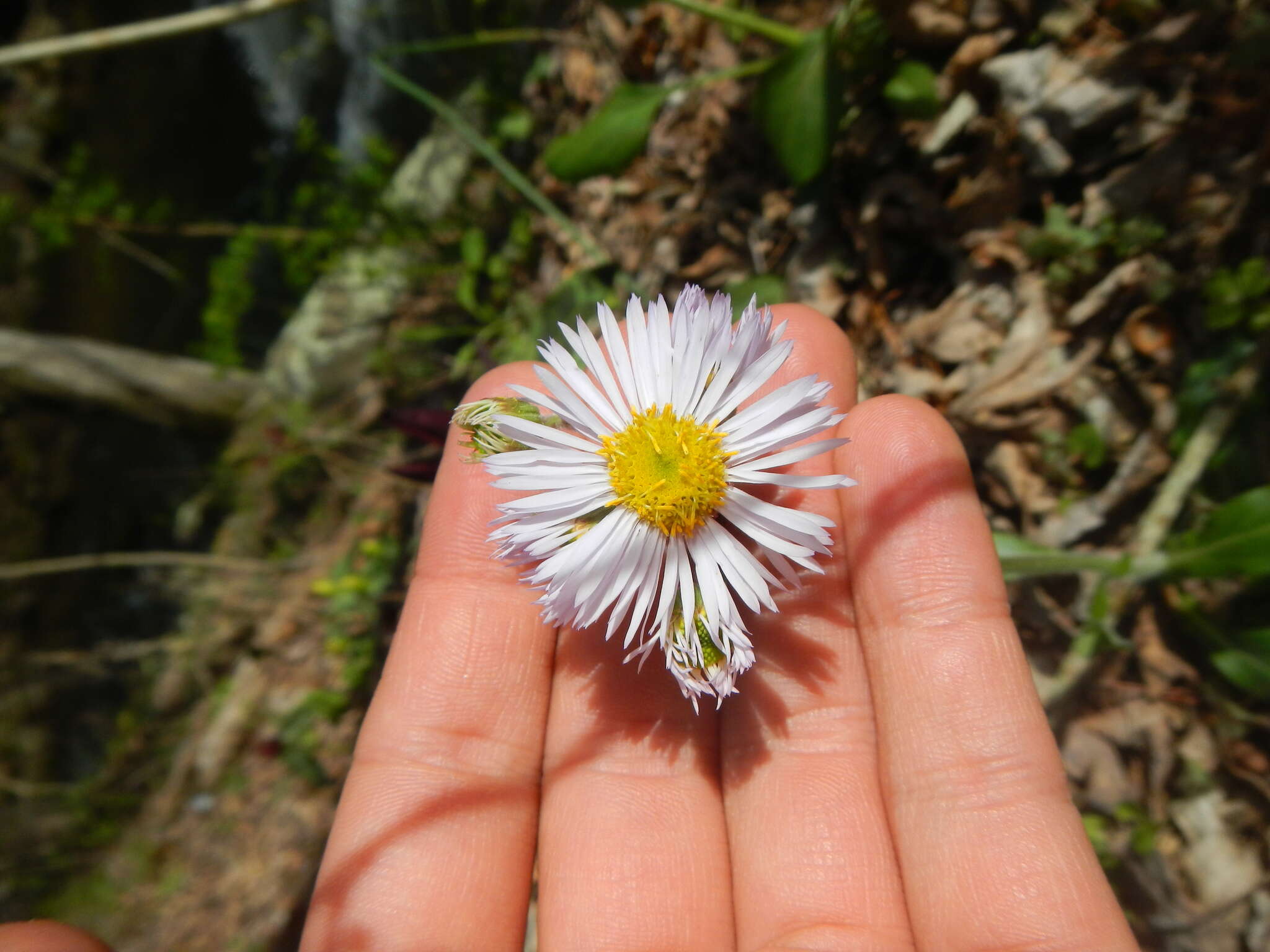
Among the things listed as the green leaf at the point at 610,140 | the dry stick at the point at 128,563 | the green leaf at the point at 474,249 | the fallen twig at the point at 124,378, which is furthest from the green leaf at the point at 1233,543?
the fallen twig at the point at 124,378

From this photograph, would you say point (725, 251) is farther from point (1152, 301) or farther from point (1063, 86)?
point (1152, 301)

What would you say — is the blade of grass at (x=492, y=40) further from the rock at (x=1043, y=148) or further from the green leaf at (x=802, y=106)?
the rock at (x=1043, y=148)

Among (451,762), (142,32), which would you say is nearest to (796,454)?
(451,762)

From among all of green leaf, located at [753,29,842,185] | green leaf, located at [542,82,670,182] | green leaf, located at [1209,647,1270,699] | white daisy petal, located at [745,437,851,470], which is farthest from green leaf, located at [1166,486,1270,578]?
green leaf, located at [542,82,670,182]

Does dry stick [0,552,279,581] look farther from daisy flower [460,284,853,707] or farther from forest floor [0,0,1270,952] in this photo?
daisy flower [460,284,853,707]

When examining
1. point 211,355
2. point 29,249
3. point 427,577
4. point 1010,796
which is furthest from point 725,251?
point 29,249
